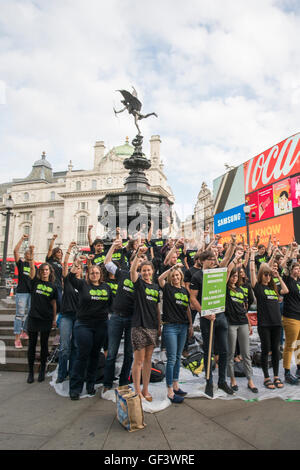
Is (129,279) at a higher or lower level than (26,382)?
higher

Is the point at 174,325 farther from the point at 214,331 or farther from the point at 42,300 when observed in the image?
the point at 42,300

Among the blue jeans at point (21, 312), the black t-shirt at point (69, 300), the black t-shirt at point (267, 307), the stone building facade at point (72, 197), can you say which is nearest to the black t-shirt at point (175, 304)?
the black t-shirt at point (267, 307)

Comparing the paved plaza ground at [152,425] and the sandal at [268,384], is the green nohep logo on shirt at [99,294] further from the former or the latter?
the sandal at [268,384]

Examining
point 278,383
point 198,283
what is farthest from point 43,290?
point 278,383

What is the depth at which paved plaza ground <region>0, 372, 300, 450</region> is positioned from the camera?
9.38 ft

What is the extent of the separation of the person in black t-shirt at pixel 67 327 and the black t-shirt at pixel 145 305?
1233 mm

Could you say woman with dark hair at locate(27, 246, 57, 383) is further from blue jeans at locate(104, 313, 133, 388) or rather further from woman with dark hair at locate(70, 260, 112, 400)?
blue jeans at locate(104, 313, 133, 388)

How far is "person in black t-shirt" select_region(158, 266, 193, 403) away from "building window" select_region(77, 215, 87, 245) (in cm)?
5156

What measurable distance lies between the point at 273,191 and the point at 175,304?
21554mm

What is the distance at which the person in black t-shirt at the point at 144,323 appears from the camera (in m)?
4.01

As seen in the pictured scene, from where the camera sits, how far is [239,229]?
2564cm
